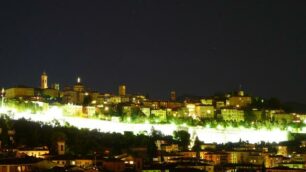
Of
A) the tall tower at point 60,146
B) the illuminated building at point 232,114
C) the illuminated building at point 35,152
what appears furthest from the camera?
the illuminated building at point 232,114

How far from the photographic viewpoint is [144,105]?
4322 cm

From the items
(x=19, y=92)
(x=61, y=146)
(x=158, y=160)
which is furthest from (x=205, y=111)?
(x=61, y=146)

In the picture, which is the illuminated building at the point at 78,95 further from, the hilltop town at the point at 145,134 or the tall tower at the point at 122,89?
the tall tower at the point at 122,89

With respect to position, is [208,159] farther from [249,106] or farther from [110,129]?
[249,106]

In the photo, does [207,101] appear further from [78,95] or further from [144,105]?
[78,95]

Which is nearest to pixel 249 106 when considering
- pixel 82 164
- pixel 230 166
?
pixel 230 166

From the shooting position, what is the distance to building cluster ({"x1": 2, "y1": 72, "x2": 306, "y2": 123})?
38531mm

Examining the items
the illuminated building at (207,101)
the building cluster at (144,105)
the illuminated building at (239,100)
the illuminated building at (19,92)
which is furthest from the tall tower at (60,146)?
the illuminated building at (239,100)

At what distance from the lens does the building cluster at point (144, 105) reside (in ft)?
126

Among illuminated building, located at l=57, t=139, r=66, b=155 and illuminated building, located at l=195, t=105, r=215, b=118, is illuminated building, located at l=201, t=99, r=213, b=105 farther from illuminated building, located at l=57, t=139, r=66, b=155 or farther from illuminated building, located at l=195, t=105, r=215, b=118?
illuminated building, located at l=57, t=139, r=66, b=155

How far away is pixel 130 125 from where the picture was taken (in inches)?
1374

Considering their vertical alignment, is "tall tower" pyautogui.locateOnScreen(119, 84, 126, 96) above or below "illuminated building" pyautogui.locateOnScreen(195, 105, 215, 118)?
above

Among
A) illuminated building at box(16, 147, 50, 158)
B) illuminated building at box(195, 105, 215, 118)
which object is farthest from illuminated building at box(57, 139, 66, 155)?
illuminated building at box(195, 105, 215, 118)

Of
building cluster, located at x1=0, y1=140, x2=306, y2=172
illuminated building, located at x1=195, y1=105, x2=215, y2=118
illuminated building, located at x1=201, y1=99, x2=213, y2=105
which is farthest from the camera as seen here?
illuminated building, located at x1=201, y1=99, x2=213, y2=105
